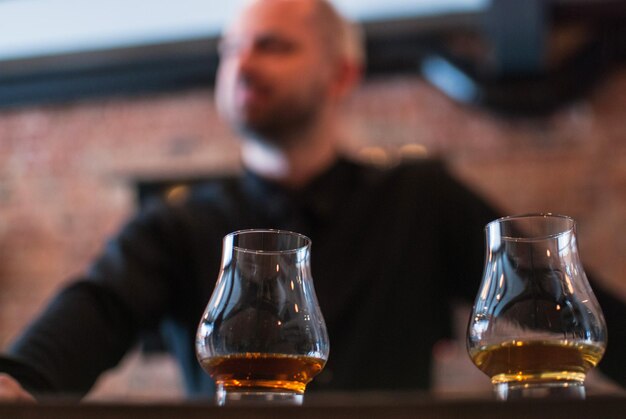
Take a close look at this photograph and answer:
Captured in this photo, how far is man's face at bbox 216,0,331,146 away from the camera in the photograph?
4.21 feet

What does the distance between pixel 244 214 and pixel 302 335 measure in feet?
2.59

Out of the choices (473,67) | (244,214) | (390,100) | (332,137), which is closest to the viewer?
(244,214)

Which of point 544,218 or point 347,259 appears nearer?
point 544,218

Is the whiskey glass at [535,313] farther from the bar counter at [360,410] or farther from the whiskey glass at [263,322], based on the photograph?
the bar counter at [360,410]

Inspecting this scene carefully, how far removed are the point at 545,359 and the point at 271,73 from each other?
86cm

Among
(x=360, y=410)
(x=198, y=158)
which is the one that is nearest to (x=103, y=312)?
(x=360, y=410)

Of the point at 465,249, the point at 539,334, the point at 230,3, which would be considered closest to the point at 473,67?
the point at 230,3

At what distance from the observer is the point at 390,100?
3119 millimetres

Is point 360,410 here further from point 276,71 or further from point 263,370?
point 276,71

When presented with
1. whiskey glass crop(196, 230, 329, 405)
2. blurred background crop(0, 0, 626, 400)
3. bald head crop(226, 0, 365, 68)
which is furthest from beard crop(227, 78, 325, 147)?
blurred background crop(0, 0, 626, 400)

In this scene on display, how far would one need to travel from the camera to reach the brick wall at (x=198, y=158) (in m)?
2.89

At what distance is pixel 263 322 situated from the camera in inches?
22.8

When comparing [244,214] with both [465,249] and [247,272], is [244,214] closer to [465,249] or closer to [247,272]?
[465,249]

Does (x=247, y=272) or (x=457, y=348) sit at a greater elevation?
(x=247, y=272)
